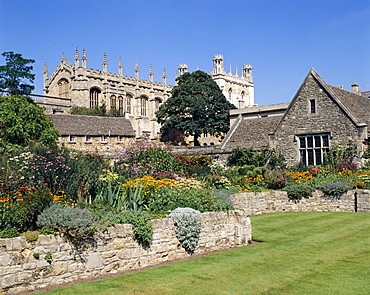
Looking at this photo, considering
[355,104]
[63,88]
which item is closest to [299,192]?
[355,104]

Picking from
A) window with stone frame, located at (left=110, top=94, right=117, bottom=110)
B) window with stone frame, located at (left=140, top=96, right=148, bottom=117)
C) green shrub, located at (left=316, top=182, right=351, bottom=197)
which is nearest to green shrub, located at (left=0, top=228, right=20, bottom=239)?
green shrub, located at (left=316, top=182, right=351, bottom=197)

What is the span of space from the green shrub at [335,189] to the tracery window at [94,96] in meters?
64.5

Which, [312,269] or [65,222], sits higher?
[65,222]

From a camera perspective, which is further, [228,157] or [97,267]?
[228,157]

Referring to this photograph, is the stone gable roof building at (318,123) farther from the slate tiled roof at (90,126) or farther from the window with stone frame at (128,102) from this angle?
the window with stone frame at (128,102)

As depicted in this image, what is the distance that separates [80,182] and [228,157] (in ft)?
50.8

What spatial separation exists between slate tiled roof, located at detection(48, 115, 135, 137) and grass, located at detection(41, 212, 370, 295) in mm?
33716

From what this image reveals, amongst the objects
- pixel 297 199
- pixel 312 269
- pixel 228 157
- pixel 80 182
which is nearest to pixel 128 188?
pixel 80 182

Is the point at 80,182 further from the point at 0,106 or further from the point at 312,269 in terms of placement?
the point at 0,106

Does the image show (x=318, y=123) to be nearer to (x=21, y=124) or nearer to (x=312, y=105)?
(x=312, y=105)

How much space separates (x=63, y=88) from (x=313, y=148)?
64377 mm

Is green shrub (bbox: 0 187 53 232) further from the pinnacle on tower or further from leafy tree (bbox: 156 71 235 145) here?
the pinnacle on tower

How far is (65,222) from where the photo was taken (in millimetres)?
7496

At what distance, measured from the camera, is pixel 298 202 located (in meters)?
16.8
